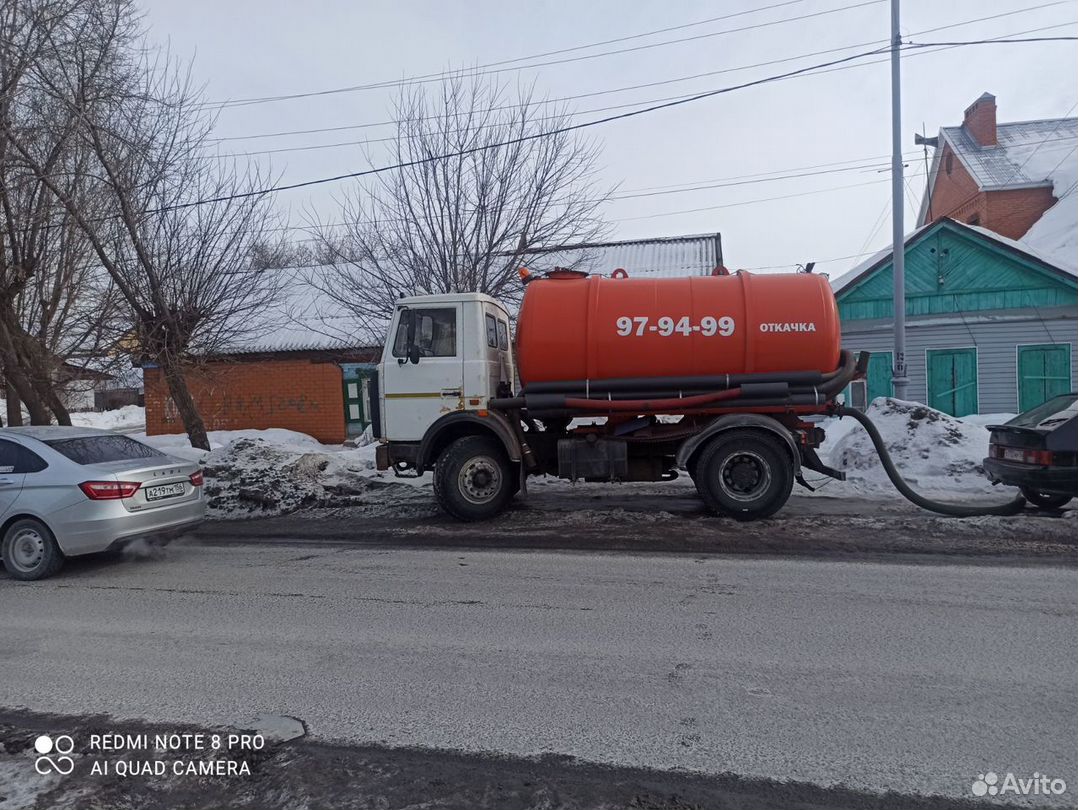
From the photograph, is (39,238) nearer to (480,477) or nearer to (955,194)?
(480,477)

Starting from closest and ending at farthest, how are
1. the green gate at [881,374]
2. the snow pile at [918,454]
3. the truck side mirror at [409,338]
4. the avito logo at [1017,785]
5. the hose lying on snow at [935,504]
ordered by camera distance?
the avito logo at [1017,785], the hose lying on snow at [935,504], the truck side mirror at [409,338], the snow pile at [918,454], the green gate at [881,374]

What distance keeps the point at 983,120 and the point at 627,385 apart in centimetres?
2927

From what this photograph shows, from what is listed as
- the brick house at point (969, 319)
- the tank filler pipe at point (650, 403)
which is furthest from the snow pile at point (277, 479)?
the brick house at point (969, 319)

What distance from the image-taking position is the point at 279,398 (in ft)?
69.1

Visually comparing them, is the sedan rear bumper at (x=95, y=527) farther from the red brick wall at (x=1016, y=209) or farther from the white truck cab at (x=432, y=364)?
the red brick wall at (x=1016, y=209)

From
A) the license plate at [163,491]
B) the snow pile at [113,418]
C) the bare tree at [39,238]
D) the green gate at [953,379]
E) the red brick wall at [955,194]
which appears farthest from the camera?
the snow pile at [113,418]

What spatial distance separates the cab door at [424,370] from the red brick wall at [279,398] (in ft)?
39.0

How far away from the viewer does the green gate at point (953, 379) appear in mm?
19188

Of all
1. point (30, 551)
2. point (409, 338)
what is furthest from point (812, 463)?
point (30, 551)

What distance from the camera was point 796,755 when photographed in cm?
348

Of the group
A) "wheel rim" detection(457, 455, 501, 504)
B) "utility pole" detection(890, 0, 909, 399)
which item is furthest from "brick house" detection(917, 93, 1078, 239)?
"wheel rim" detection(457, 455, 501, 504)

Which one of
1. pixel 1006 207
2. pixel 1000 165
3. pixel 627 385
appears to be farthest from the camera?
pixel 1000 165

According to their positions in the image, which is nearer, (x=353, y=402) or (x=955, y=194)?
(x=353, y=402)

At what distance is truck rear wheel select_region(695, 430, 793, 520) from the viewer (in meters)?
8.81
